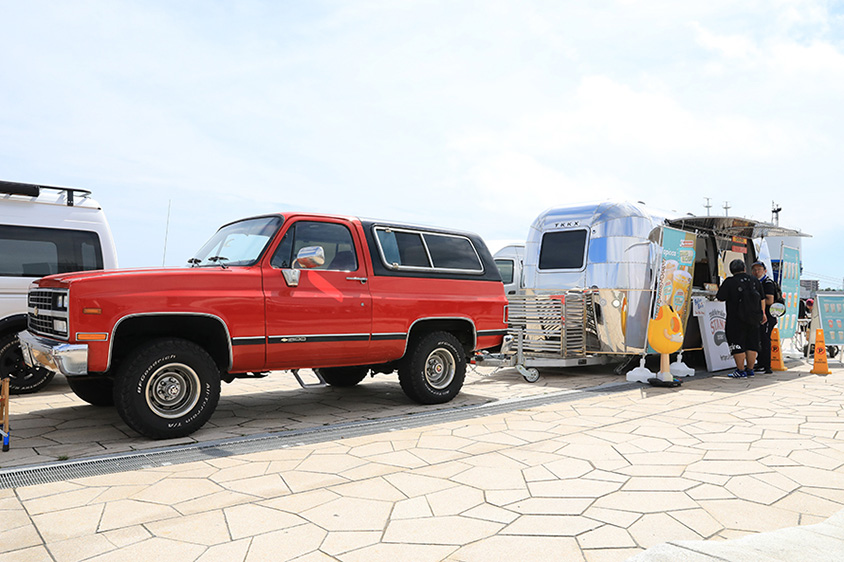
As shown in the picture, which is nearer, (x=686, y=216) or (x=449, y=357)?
(x=449, y=357)

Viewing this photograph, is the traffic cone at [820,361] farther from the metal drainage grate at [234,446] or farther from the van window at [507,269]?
the van window at [507,269]

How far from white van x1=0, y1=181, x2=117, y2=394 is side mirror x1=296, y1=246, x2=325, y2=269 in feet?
12.2

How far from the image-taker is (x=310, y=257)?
6066 millimetres

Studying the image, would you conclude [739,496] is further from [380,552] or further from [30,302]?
[30,302]

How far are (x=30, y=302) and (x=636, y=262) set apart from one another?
8.15m

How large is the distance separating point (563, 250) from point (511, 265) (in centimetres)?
511

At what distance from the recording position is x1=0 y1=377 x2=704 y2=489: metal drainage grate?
14.3 ft

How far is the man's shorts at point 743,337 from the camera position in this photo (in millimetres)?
10398

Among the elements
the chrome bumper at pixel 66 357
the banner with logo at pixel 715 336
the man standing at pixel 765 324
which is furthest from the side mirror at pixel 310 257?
the man standing at pixel 765 324

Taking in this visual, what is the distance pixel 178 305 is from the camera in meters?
5.29

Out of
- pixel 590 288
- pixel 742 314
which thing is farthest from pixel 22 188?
pixel 742 314

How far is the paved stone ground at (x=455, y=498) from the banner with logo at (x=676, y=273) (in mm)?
4077

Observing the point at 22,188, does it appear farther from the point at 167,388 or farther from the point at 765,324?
the point at 765,324

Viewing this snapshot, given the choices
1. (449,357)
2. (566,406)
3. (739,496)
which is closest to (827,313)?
(566,406)
